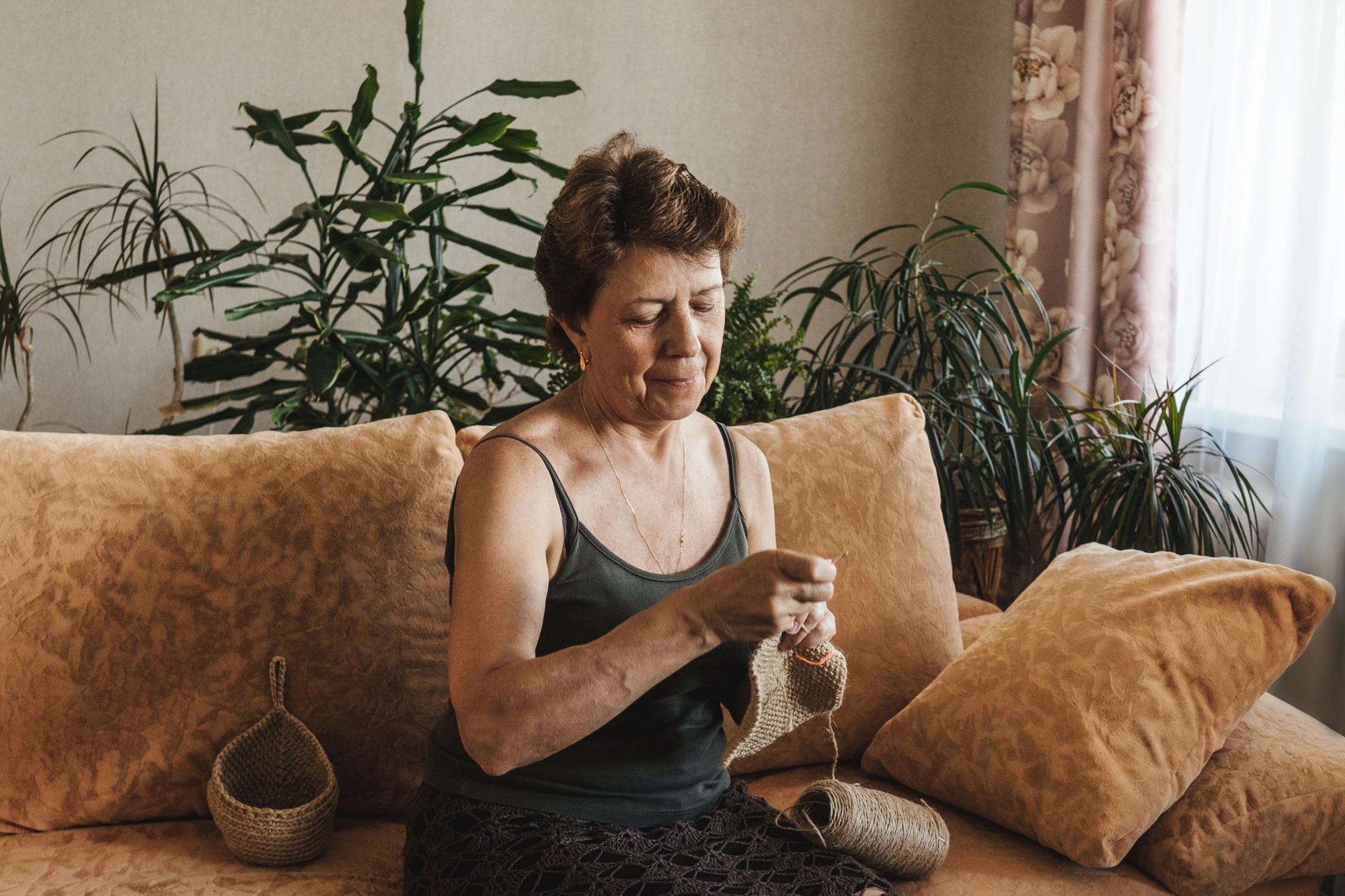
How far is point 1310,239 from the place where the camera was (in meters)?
2.03

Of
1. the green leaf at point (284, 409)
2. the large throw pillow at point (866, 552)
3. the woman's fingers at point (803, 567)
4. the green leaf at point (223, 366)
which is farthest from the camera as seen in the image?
the green leaf at point (223, 366)

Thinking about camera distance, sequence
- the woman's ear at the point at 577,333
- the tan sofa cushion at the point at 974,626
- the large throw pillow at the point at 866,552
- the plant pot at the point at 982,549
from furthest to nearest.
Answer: the plant pot at the point at 982,549 < the tan sofa cushion at the point at 974,626 < the large throw pillow at the point at 866,552 < the woman's ear at the point at 577,333

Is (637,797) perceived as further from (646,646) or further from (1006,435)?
(1006,435)

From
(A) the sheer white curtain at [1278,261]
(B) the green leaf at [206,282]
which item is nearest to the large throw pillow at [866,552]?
(A) the sheer white curtain at [1278,261]

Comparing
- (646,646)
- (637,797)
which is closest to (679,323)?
(646,646)

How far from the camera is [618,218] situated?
1.22 metres

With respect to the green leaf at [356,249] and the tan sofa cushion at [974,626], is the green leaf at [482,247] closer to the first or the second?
the green leaf at [356,249]

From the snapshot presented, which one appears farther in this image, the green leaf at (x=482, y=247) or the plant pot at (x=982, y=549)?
the plant pot at (x=982, y=549)

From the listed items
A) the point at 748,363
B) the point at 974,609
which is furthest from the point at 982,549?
the point at 748,363

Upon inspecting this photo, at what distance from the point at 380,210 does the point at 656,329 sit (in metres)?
0.84

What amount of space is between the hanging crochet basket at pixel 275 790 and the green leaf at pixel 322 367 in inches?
25.5

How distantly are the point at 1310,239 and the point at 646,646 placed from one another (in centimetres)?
173

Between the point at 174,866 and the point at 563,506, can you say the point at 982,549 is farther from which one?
the point at 174,866

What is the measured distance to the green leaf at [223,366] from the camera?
2.04 meters
